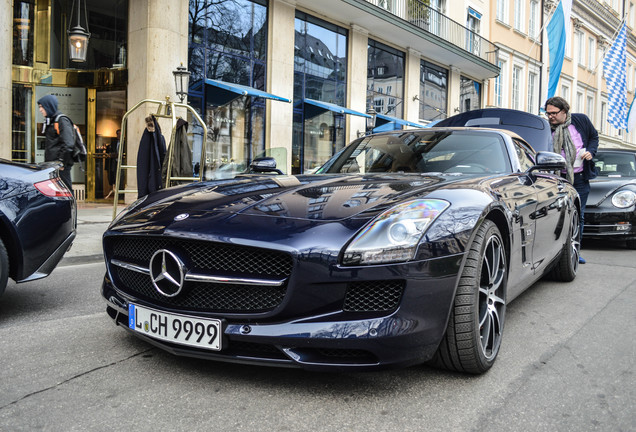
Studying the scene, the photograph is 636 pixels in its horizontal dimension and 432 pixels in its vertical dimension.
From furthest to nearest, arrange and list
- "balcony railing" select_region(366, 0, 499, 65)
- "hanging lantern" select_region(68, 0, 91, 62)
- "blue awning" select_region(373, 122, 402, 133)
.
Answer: "balcony railing" select_region(366, 0, 499, 65)
"blue awning" select_region(373, 122, 402, 133)
"hanging lantern" select_region(68, 0, 91, 62)

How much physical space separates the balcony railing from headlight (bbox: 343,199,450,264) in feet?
50.3

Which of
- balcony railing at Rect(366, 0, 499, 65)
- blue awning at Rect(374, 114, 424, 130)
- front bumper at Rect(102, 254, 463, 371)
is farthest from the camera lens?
balcony railing at Rect(366, 0, 499, 65)

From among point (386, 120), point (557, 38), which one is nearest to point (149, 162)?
point (386, 120)

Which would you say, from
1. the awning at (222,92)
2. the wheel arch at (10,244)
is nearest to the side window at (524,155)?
the wheel arch at (10,244)

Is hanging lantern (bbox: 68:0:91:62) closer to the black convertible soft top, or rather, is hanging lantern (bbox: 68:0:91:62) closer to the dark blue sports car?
the black convertible soft top

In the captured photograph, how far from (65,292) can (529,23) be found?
2892 centimetres

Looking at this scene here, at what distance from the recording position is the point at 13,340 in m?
3.13

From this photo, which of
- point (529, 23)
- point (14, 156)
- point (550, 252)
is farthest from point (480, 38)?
point (550, 252)

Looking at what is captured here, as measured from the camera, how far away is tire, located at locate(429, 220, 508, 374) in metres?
2.44

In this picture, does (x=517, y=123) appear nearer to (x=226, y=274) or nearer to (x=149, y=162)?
(x=149, y=162)

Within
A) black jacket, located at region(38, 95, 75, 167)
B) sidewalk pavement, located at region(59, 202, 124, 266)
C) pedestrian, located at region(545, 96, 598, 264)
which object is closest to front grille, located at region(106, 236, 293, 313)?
A: sidewalk pavement, located at region(59, 202, 124, 266)

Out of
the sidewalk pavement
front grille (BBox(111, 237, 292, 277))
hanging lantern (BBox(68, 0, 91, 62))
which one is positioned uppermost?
hanging lantern (BBox(68, 0, 91, 62))

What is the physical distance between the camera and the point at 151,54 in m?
11.9

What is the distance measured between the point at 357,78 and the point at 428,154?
14174 mm
